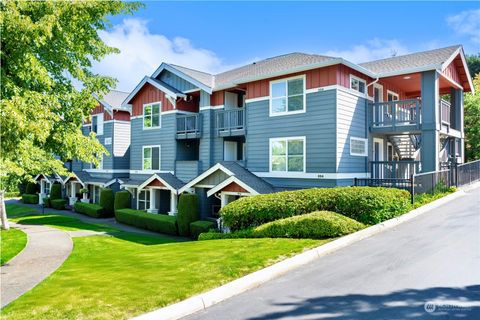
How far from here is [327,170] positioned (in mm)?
17109

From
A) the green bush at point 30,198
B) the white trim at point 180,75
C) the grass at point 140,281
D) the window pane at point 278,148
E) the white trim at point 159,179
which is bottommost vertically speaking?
the green bush at point 30,198

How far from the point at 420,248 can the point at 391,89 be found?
16770 mm

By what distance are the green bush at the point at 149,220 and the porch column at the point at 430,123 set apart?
1457 centimetres

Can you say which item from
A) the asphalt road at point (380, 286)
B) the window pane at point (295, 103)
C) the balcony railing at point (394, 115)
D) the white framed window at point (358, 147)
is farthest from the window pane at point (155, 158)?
the asphalt road at point (380, 286)

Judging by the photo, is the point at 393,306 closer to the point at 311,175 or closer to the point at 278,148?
the point at 311,175

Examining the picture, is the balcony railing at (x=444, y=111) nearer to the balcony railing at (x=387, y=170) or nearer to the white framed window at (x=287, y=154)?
the balcony railing at (x=387, y=170)

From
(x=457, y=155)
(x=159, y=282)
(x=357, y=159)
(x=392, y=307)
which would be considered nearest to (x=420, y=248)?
(x=392, y=307)

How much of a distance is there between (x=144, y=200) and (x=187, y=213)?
8102 millimetres

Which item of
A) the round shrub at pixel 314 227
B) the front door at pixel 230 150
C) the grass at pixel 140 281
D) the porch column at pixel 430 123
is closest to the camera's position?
the grass at pixel 140 281

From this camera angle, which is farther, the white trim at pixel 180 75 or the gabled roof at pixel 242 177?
the white trim at pixel 180 75

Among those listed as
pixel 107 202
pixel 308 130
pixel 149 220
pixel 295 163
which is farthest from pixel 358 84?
pixel 107 202

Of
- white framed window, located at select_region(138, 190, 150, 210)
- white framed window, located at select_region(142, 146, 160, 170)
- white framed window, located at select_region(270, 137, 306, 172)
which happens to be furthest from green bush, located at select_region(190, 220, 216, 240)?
white framed window, located at select_region(138, 190, 150, 210)

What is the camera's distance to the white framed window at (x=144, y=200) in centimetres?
2762

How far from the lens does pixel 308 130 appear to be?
58.9ft
